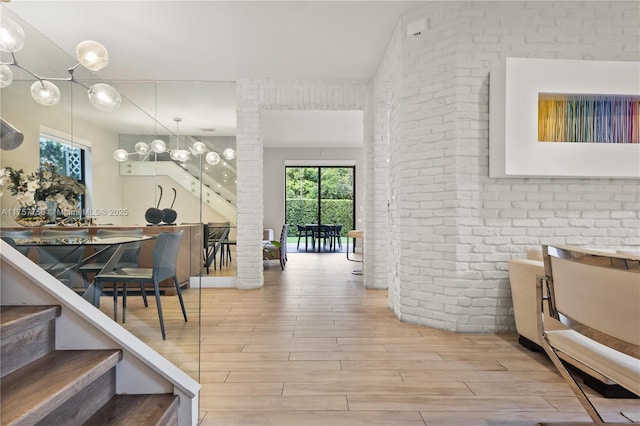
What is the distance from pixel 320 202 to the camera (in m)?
10.0

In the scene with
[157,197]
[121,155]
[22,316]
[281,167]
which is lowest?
[22,316]

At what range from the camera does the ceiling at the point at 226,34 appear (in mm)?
3115

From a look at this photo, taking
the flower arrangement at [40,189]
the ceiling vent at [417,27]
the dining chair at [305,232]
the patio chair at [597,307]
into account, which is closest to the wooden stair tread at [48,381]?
the flower arrangement at [40,189]

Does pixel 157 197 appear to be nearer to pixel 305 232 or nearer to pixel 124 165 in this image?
pixel 124 165

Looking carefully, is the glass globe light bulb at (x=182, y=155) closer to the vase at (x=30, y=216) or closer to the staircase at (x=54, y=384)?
the vase at (x=30, y=216)

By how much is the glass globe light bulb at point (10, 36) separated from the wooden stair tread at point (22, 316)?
0.92 m

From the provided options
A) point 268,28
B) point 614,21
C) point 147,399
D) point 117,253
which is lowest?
point 147,399

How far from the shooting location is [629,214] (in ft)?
9.72

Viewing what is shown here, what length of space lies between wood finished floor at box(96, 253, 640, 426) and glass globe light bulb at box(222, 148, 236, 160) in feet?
6.86

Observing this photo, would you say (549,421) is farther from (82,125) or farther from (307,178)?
(307,178)

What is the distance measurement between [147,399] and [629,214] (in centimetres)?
380

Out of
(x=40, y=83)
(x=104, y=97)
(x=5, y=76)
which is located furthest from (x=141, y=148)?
(x=5, y=76)

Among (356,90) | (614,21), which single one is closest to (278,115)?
(356,90)

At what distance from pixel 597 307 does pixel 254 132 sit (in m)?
4.17
